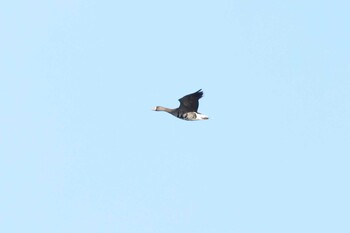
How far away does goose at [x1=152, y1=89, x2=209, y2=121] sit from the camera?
10618cm

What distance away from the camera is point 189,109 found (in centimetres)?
10762

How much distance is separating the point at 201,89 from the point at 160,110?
21.1 feet

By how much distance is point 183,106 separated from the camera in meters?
108

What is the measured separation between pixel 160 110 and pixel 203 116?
13.0ft

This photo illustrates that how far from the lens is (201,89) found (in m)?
106

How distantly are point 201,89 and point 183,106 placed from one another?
2507 mm

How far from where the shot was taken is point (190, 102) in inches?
4205

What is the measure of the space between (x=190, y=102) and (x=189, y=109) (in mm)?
922

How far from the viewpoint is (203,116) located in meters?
109

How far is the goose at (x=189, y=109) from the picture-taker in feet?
348

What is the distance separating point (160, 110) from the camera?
366 ft

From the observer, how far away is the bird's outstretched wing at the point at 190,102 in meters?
106

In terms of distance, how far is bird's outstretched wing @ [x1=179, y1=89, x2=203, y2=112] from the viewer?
348 ft
